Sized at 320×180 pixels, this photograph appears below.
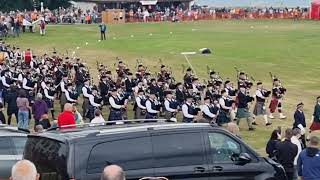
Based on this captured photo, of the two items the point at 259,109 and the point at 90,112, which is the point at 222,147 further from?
the point at 259,109

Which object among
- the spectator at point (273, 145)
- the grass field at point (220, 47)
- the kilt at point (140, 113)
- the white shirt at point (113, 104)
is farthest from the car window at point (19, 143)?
the kilt at point (140, 113)

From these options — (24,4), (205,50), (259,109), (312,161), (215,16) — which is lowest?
(259,109)

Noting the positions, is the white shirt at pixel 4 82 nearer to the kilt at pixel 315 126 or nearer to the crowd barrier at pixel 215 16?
the kilt at pixel 315 126

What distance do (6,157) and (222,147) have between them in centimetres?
434

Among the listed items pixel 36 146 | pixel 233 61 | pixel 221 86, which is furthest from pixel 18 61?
pixel 36 146

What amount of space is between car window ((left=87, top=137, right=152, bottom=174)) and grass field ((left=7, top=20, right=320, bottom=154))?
1086 cm

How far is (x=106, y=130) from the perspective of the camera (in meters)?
10.9

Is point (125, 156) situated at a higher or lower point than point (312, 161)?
higher

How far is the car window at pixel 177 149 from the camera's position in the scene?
11055mm

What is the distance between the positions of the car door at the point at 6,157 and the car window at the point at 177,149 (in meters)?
3.67

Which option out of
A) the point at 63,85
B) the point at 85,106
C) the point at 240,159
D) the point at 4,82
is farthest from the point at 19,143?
the point at 4,82

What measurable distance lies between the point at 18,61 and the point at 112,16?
39.5 m

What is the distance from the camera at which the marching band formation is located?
2227cm

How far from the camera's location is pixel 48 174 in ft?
34.3
